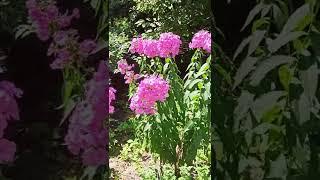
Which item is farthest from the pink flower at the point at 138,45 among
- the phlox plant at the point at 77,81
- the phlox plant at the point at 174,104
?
the phlox plant at the point at 77,81

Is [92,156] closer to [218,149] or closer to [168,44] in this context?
[218,149]

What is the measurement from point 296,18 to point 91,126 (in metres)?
0.64

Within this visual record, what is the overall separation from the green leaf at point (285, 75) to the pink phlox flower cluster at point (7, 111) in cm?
71

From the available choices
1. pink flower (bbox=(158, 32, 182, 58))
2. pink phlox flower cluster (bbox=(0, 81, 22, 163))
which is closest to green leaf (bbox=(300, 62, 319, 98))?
pink phlox flower cluster (bbox=(0, 81, 22, 163))

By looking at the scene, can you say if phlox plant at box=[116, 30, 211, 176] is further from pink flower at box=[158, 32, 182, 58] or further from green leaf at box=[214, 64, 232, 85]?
green leaf at box=[214, 64, 232, 85]

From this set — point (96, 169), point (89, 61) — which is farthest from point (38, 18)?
point (96, 169)

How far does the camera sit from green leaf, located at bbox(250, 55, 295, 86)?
5.06 feet

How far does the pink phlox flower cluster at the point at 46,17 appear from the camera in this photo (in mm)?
1655

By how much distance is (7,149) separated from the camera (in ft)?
5.53

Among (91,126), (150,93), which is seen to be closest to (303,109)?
(91,126)

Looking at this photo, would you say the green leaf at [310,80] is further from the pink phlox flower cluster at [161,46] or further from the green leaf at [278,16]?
the pink phlox flower cluster at [161,46]

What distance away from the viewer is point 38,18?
5.45 ft

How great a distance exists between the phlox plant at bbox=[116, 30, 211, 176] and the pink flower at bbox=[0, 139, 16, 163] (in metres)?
1.00

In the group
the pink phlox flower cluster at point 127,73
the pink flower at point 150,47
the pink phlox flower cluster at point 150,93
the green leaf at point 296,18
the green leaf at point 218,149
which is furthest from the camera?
the pink phlox flower cluster at point 127,73
